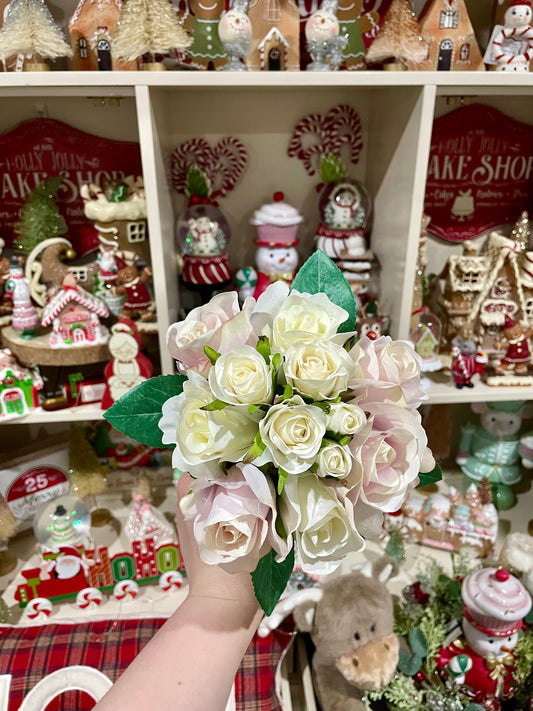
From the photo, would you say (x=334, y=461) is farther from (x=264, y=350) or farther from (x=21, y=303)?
(x=21, y=303)

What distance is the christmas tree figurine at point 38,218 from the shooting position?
1294 mm

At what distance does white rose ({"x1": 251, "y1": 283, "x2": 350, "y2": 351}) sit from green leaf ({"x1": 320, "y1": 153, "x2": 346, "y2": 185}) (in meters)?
0.83

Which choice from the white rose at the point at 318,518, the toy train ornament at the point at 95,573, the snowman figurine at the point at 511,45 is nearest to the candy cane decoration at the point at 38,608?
the toy train ornament at the point at 95,573

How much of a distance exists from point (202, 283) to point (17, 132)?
0.54 meters

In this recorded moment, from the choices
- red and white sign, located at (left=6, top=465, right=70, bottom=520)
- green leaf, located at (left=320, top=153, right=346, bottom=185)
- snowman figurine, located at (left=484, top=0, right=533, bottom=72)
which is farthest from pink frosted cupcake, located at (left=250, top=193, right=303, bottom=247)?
red and white sign, located at (left=6, top=465, right=70, bottom=520)

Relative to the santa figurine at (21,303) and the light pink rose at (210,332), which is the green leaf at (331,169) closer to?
the santa figurine at (21,303)

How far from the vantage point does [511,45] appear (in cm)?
116

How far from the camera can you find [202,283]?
51.9 inches

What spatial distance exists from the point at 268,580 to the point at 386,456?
19cm

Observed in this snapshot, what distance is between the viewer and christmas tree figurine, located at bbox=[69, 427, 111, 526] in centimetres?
147

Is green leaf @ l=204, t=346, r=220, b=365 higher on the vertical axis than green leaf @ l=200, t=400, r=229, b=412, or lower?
higher

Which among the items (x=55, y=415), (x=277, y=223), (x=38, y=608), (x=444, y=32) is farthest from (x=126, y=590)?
(x=444, y=32)

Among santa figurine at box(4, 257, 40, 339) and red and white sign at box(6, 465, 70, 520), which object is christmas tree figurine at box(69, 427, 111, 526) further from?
santa figurine at box(4, 257, 40, 339)

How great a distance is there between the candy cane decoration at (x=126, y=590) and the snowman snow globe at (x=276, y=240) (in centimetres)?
73
